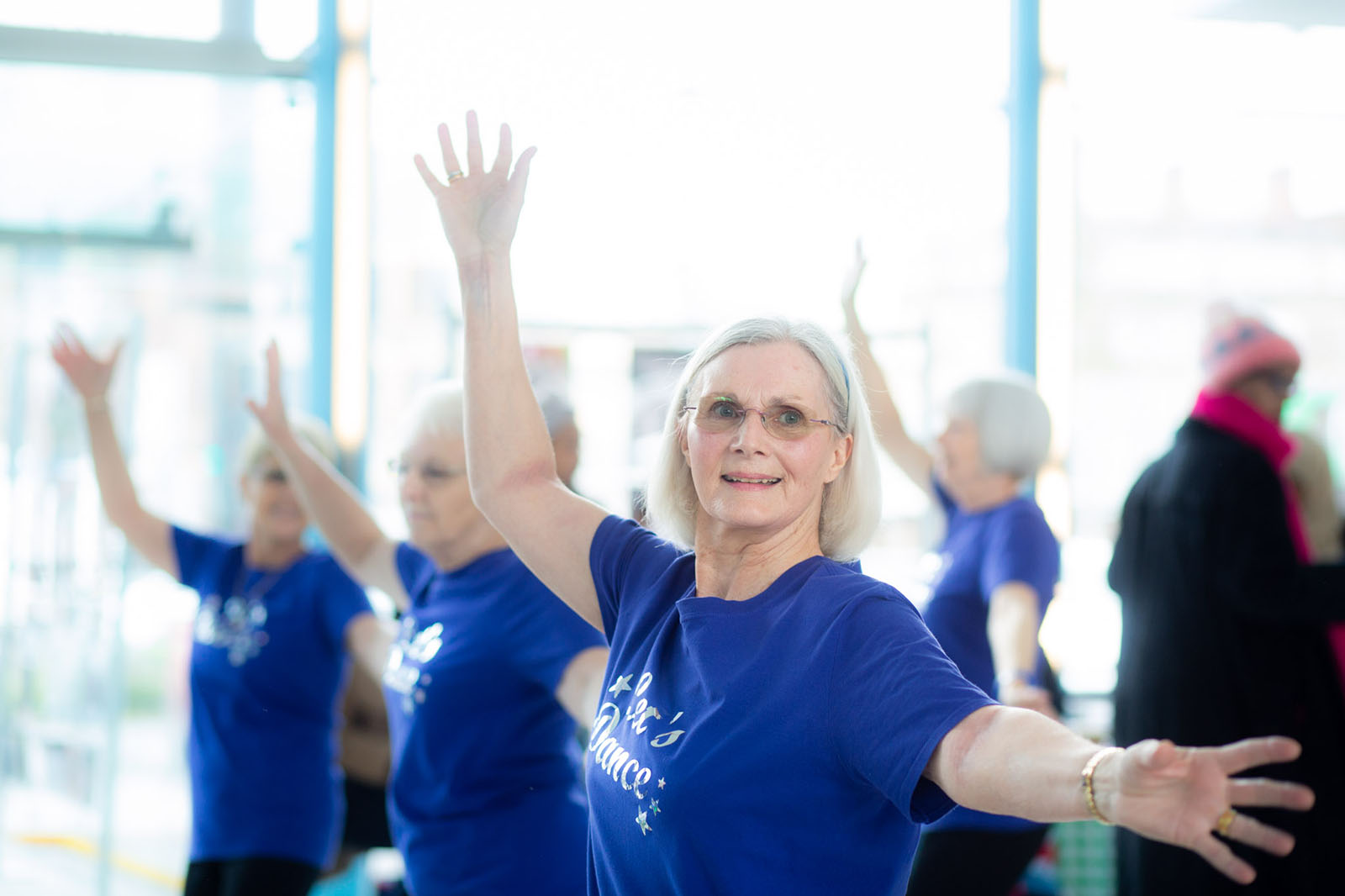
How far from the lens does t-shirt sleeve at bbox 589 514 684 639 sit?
5.15ft

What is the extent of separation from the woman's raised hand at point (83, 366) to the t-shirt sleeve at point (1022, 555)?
2.07 m

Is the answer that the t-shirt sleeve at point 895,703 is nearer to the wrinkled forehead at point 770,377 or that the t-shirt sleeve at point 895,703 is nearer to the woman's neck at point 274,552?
the wrinkled forehead at point 770,377

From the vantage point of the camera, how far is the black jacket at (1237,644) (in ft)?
8.36

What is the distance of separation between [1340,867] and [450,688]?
196cm

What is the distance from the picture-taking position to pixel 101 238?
12.3 ft

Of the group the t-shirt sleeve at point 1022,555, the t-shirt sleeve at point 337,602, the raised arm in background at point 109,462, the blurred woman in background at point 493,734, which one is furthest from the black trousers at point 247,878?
the t-shirt sleeve at point 1022,555

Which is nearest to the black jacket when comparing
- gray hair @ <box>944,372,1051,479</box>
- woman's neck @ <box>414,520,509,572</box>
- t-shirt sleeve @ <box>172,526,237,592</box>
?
gray hair @ <box>944,372,1051,479</box>

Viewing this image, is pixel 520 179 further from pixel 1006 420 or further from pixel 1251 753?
pixel 1006 420

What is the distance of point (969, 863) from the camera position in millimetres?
2443

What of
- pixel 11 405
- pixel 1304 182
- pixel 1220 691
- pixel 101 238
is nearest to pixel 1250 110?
pixel 1304 182

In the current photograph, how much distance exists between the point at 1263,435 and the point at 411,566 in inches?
72.0

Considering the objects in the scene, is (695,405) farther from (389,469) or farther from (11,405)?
(11,405)

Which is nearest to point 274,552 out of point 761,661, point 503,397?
point 503,397

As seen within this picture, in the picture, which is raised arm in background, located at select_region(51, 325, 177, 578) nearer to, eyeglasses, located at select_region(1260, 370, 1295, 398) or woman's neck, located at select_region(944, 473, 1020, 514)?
woman's neck, located at select_region(944, 473, 1020, 514)
